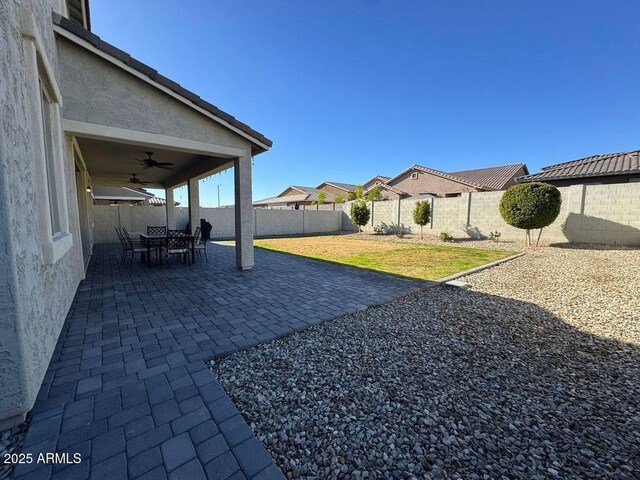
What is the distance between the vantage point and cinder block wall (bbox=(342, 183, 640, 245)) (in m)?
10.0

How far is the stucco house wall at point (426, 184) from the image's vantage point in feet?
83.0

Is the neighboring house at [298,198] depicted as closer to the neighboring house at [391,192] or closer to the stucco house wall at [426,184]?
the neighboring house at [391,192]

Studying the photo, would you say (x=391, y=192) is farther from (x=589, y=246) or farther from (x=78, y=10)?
(x=78, y=10)

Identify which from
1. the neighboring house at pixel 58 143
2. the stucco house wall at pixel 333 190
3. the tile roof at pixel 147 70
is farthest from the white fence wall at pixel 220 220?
the stucco house wall at pixel 333 190

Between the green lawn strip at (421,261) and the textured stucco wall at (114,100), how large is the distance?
19.5 ft

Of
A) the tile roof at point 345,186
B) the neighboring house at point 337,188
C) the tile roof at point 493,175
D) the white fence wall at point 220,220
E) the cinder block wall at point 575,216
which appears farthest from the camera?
the tile roof at point 345,186

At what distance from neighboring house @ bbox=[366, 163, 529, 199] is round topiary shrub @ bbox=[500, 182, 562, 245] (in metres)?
14.0

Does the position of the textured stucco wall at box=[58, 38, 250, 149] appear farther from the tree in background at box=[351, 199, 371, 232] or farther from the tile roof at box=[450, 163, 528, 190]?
the tile roof at box=[450, 163, 528, 190]

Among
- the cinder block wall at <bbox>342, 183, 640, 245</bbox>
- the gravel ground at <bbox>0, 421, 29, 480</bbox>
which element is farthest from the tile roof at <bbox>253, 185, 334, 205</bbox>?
the gravel ground at <bbox>0, 421, 29, 480</bbox>

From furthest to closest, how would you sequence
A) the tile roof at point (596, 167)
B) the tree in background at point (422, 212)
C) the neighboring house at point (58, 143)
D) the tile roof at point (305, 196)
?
1. the tile roof at point (305, 196)
2. the tree in background at point (422, 212)
3. the tile roof at point (596, 167)
4. the neighboring house at point (58, 143)

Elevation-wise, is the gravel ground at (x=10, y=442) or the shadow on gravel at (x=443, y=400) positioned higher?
the gravel ground at (x=10, y=442)

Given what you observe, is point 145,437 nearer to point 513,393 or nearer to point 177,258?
point 513,393

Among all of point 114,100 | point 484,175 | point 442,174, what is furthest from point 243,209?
point 484,175

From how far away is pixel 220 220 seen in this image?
666 inches
